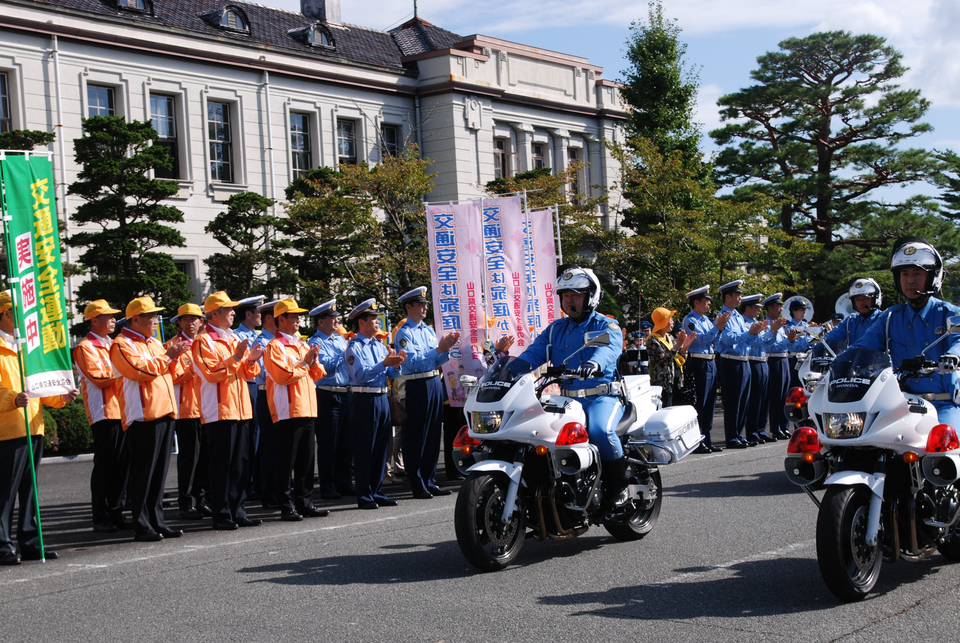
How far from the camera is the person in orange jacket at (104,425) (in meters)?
9.64

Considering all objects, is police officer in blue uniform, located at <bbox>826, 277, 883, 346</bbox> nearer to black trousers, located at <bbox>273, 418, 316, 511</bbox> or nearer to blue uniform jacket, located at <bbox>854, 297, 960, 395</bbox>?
Result: blue uniform jacket, located at <bbox>854, 297, 960, 395</bbox>

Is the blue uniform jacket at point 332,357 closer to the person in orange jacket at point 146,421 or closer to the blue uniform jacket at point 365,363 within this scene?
the blue uniform jacket at point 365,363

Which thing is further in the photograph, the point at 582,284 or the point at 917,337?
the point at 582,284

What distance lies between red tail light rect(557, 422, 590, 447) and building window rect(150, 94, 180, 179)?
2335 cm

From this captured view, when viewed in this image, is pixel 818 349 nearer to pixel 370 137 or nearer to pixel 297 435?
pixel 297 435

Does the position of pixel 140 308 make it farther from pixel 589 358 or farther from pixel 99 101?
pixel 99 101

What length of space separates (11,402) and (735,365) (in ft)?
32.1

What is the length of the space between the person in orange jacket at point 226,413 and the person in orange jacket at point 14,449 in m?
1.28

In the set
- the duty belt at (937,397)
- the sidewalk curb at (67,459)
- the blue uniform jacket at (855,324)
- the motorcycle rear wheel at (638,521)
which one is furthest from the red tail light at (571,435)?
the sidewalk curb at (67,459)

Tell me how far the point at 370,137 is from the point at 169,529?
25.6 meters

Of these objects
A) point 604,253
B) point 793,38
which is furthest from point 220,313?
point 793,38

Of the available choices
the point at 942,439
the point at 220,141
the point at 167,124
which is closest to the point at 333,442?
the point at 942,439

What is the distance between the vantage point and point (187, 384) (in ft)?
33.8

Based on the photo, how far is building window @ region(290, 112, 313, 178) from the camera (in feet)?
105
